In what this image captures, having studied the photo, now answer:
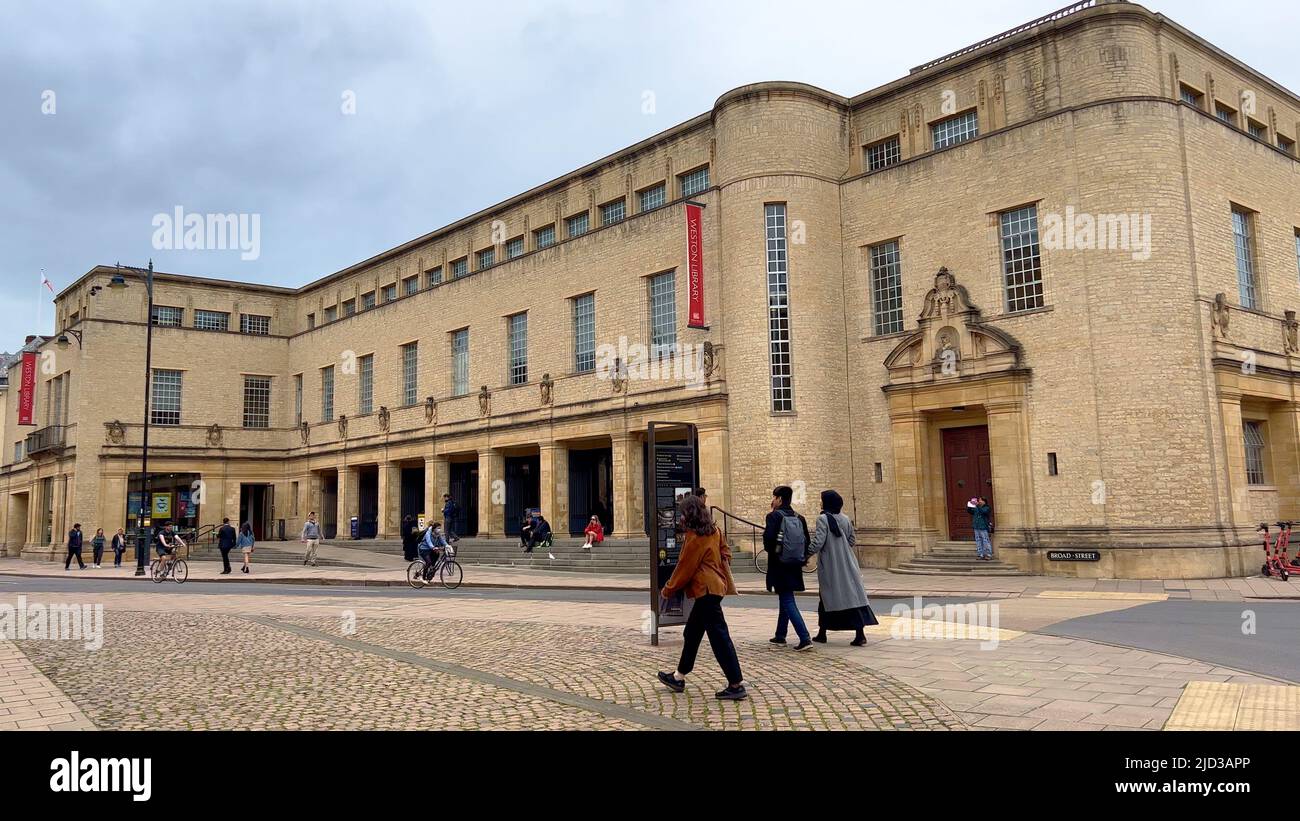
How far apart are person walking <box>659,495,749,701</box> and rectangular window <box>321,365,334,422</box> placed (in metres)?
39.7

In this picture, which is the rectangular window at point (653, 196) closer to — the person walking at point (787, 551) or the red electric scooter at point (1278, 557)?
the red electric scooter at point (1278, 557)

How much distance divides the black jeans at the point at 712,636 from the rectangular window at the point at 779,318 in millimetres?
17084

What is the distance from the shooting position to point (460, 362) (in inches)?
1464

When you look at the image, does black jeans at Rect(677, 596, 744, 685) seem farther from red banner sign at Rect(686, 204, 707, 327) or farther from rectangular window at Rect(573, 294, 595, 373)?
rectangular window at Rect(573, 294, 595, 373)

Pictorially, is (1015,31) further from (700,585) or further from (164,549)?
(164,549)

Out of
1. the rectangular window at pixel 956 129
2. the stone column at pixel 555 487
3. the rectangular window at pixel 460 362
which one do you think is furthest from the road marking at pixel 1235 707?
the rectangular window at pixel 460 362

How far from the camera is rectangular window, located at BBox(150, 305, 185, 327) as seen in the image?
4478 centimetres

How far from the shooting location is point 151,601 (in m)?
17.7

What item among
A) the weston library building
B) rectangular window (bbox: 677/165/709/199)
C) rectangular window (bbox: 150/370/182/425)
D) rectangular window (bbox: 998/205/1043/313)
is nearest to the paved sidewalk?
the weston library building

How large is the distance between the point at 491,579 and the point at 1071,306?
15188mm

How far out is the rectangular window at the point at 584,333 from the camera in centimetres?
3123

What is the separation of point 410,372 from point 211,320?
13618 mm

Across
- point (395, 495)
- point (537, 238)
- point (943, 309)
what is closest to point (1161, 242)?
point (943, 309)

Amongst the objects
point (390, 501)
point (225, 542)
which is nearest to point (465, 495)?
point (390, 501)
